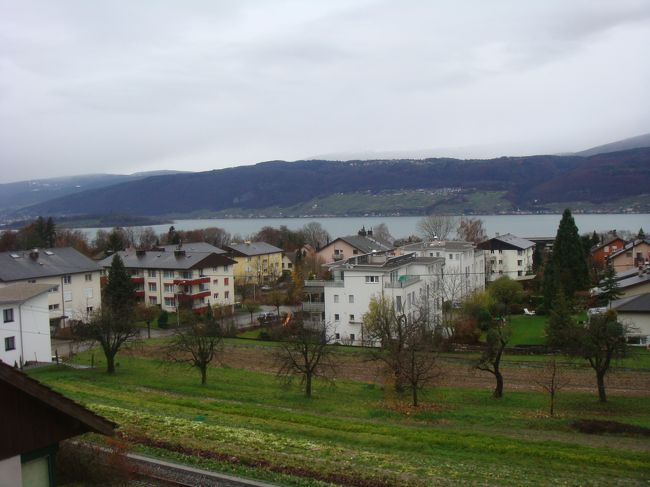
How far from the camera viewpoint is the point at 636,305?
3453 centimetres

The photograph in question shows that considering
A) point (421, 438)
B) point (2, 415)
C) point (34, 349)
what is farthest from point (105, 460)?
point (34, 349)

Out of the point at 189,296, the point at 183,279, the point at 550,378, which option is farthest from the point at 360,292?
the point at 183,279

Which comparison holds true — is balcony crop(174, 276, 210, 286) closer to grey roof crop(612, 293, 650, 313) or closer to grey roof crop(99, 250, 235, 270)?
grey roof crop(99, 250, 235, 270)

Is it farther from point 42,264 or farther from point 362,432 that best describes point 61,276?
point 362,432

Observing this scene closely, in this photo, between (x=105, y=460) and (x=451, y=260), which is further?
(x=451, y=260)

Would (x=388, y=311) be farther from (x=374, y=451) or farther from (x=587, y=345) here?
(x=374, y=451)

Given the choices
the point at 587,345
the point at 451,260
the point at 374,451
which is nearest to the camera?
the point at 374,451

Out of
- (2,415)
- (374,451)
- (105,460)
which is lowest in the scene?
(374,451)

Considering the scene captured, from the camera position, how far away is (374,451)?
46.3 ft

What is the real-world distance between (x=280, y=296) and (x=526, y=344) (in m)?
24.8

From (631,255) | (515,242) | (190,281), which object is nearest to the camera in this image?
(190,281)

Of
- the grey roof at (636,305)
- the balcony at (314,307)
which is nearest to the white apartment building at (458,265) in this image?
the balcony at (314,307)

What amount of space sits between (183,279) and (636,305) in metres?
35.0

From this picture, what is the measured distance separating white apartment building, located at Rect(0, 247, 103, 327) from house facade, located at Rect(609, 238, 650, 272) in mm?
49984
